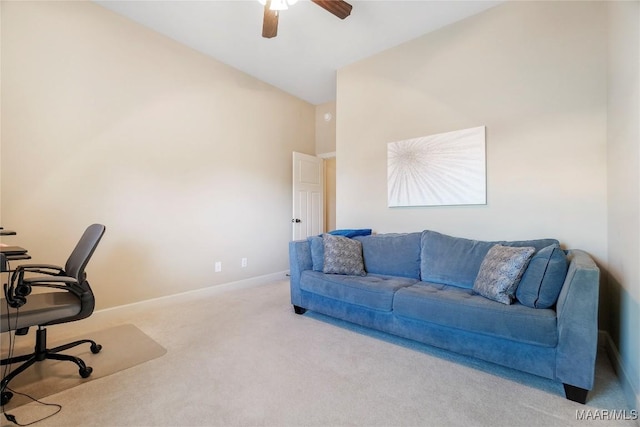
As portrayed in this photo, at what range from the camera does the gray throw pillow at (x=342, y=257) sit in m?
2.72

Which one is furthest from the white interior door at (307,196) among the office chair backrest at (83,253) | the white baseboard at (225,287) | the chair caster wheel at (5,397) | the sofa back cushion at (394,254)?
the chair caster wheel at (5,397)

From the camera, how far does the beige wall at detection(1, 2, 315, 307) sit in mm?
2312

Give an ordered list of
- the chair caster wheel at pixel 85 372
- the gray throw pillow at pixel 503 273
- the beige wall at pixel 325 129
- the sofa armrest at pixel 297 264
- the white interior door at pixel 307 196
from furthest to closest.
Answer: the beige wall at pixel 325 129
the white interior door at pixel 307 196
the sofa armrest at pixel 297 264
the gray throw pillow at pixel 503 273
the chair caster wheel at pixel 85 372

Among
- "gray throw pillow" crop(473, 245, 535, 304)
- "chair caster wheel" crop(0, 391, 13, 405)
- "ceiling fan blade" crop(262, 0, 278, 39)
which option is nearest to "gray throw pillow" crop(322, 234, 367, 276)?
"gray throw pillow" crop(473, 245, 535, 304)

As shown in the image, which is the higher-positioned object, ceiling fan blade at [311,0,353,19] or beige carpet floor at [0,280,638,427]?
ceiling fan blade at [311,0,353,19]

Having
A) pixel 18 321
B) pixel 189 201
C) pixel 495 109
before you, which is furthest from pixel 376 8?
pixel 18 321

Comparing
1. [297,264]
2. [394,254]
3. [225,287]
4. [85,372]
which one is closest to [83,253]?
[85,372]

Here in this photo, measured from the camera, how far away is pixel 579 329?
58.3 inches

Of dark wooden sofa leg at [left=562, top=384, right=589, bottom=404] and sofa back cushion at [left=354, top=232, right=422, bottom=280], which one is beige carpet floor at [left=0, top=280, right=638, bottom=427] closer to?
dark wooden sofa leg at [left=562, top=384, right=589, bottom=404]

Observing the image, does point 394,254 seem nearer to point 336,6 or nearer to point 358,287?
point 358,287

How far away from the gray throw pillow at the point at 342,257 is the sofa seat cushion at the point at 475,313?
636 millimetres

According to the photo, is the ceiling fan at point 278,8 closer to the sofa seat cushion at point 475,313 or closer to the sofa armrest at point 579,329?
the sofa seat cushion at point 475,313

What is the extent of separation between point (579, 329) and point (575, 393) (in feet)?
1.15

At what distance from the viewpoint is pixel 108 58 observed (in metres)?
2.72
